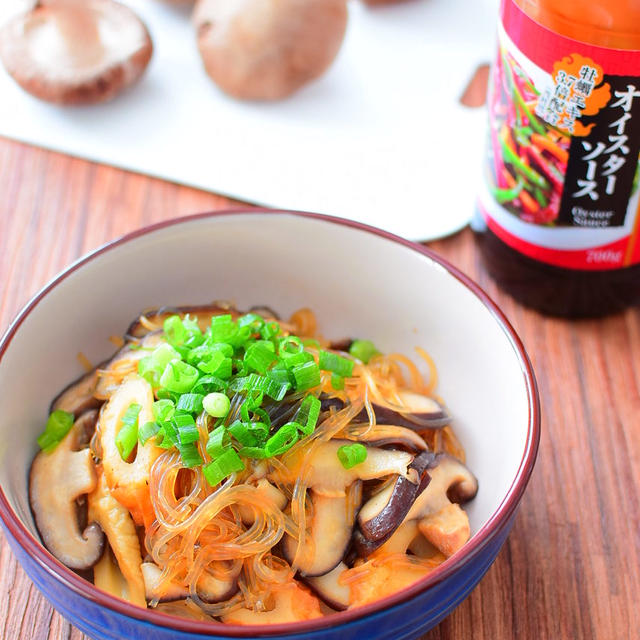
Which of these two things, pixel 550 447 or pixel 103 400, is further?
pixel 550 447

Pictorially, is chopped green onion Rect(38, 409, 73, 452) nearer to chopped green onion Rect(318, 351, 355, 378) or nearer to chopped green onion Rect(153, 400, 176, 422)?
chopped green onion Rect(153, 400, 176, 422)

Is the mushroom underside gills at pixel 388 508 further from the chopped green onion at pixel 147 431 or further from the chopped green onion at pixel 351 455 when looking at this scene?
the chopped green onion at pixel 147 431

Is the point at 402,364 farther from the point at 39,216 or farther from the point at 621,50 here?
the point at 39,216

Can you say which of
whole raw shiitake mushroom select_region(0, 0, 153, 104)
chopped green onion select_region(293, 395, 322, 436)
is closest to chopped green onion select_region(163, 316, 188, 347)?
chopped green onion select_region(293, 395, 322, 436)

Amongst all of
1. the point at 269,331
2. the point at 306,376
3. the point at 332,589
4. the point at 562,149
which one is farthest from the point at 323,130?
the point at 332,589

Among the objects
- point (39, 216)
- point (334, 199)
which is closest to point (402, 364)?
point (334, 199)

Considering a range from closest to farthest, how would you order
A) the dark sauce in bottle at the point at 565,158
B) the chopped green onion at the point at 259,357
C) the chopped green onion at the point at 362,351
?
the chopped green onion at the point at 259,357 → the dark sauce in bottle at the point at 565,158 → the chopped green onion at the point at 362,351

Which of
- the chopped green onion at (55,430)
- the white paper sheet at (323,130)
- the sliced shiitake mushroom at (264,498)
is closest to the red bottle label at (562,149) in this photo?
the white paper sheet at (323,130)
